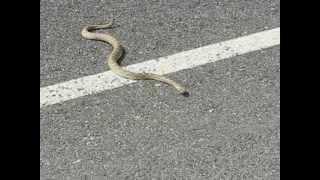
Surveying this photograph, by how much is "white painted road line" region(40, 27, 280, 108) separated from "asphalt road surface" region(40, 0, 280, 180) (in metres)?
0.06

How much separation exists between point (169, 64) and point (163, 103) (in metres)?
0.48

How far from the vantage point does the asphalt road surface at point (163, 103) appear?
3713mm

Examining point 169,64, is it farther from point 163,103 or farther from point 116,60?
point 163,103

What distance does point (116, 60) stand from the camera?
4574 mm

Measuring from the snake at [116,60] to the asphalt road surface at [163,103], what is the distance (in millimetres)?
45

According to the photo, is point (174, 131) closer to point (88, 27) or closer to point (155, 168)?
point (155, 168)

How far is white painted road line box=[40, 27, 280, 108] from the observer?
431cm

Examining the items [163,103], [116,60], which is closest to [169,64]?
[116,60]

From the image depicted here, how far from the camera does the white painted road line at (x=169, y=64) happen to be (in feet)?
14.1

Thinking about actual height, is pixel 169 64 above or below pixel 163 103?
above

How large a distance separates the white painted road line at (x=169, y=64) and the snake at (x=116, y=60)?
0.14 ft

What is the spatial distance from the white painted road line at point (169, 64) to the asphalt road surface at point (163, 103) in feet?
0.19

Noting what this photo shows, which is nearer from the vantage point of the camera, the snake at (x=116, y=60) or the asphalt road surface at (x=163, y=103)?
the asphalt road surface at (x=163, y=103)

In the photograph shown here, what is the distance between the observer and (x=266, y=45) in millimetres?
4816
